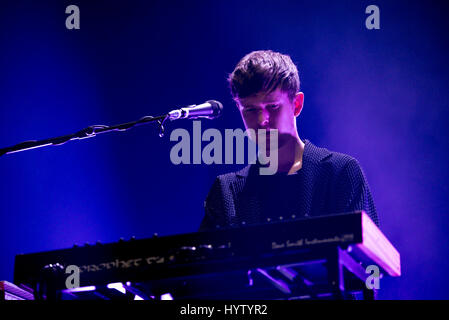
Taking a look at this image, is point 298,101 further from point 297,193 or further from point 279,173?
point 297,193

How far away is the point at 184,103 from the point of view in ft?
14.9

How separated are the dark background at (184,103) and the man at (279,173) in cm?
109

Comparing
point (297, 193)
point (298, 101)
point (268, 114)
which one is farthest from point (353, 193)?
point (298, 101)

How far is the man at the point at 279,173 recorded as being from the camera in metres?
2.66

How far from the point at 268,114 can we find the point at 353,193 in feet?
1.97

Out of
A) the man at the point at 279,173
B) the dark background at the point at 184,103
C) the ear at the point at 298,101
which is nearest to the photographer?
the man at the point at 279,173

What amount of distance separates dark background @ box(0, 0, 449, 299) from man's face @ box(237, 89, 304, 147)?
115 cm

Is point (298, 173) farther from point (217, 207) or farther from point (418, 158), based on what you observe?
point (418, 158)

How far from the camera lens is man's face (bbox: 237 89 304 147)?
2.91 meters

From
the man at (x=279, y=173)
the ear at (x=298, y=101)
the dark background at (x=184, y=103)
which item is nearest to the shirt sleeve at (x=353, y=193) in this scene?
the man at (x=279, y=173)

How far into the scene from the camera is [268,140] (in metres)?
2.94

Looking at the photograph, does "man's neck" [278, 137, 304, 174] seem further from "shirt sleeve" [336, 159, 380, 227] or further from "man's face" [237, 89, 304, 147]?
"shirt sleeve" [336, 159, 380, 227]

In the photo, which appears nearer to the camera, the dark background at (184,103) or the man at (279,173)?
the man at (279,173)

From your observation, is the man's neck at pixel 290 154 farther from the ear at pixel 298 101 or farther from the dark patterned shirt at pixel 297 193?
the ear at pixel 298 101
